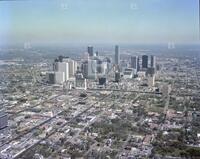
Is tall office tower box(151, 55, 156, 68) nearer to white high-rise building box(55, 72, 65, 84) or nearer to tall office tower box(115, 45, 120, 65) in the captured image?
tall office tower box(115, 45, 120, 65)

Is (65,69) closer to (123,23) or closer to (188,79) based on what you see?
(123,23)

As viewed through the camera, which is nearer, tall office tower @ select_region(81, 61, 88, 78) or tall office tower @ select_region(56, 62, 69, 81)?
tall office tower @ select_region(81, 61, 88, 78)

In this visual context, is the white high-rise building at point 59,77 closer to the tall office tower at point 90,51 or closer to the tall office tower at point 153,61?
the tall office tower at point 90,51

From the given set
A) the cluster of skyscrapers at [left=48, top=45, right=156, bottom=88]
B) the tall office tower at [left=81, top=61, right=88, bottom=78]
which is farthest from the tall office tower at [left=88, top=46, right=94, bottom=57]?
the tall office tower at [left=81, top=61, right=88, bottom=78]

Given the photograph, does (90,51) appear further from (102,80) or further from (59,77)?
(59,77)

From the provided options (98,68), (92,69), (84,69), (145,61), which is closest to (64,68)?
(84,69)

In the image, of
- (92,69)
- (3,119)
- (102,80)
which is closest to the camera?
(3,119)

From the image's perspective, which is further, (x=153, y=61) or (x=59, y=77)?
(x=59, y=77)

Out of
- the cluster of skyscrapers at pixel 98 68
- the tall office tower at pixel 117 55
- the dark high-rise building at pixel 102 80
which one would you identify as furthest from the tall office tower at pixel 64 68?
the tall office tower at pixel 117 55

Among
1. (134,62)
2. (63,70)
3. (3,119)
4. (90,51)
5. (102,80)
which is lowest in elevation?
(3,119)

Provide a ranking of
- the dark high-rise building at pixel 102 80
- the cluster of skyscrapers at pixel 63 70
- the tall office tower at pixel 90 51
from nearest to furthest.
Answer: the tall office tower at pixel 90 51 → the dark high-rise building at pixel 102 80 → the cluster of skyscrapers at pixel 63 70

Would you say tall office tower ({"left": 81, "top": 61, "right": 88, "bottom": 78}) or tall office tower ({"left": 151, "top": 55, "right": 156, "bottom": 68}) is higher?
tall office tower ({"left": 151, "top": 55, "right": 156, "bottom": 68})
